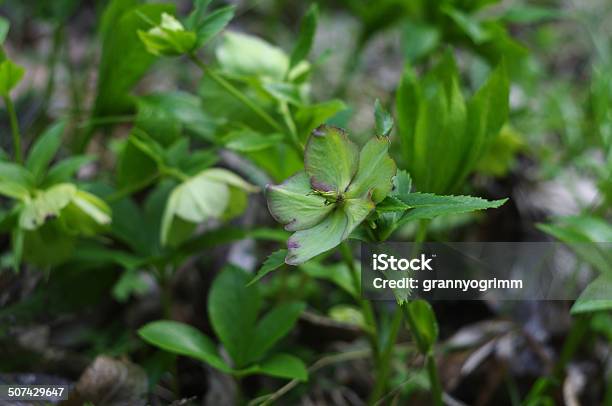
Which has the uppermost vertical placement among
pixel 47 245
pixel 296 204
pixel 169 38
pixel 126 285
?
pixel 169 38

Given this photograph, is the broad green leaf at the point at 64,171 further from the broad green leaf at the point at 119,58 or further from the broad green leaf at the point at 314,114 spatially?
the broad green leaf at the point at 314,114

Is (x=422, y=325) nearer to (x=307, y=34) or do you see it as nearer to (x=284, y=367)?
(x=284, y=367)

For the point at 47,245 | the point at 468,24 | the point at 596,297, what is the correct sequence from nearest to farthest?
the point at 596,297 < the point at 47,245 < the point at 468,24

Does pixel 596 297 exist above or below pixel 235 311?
above

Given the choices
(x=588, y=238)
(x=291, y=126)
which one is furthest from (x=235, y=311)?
(x=588, y=238)

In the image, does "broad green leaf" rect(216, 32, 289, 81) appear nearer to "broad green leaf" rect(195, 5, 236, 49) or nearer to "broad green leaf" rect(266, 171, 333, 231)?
"broad green leaf" rect(195, 5, 236, 49)

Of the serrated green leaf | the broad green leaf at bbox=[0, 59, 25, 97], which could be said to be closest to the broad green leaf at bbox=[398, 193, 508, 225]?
the broad green leaf at bbox=[0, 59, 25, 97]

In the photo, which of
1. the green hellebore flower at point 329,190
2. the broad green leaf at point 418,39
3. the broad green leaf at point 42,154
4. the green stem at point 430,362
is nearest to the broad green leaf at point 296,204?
the green hellebore flower at point 329,190
